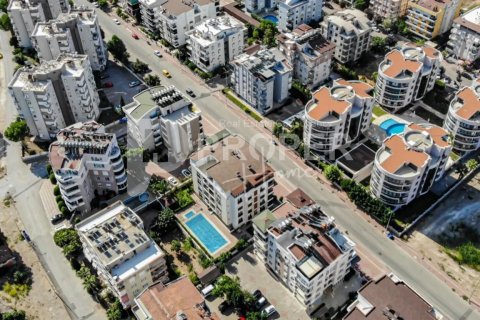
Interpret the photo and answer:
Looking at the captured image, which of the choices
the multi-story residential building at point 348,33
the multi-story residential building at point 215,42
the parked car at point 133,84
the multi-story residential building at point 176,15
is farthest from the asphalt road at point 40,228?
the multi-story residential building at point 348,33

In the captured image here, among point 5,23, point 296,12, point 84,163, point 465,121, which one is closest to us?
point 84,163

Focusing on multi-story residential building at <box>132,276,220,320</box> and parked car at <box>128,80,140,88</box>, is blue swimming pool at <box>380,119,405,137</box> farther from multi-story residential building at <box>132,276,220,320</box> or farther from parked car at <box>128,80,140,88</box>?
multi-story residential building at <box>132,276,220,320</box>

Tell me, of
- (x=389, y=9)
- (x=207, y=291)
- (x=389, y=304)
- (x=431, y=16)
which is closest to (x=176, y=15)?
(x=389, y=9)

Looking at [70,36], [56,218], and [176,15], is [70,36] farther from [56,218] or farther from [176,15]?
[56,218]

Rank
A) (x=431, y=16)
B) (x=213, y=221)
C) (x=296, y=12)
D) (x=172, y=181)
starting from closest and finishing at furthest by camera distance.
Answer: (x=213, y=221)
(x=172, y=181)
(x=431, y=16)
(x=296, y=12)

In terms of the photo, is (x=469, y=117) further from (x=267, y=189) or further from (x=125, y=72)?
(x=125, y=72)

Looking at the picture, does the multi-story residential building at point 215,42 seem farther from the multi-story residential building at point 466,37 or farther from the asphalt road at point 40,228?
the multi-story residential building at point 466,37

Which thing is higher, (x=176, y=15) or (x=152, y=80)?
(x=176, y=15)

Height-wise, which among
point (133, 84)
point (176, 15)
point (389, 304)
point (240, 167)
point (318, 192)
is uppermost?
point (176, 15)
